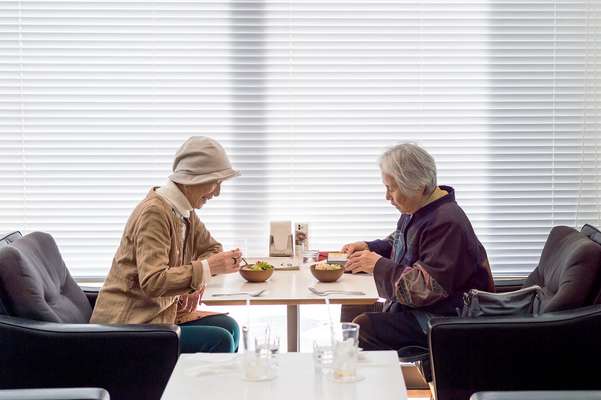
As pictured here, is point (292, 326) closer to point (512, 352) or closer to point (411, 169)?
point (411, 169)

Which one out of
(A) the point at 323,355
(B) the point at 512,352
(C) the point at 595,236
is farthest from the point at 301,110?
(A) the point at 323,355

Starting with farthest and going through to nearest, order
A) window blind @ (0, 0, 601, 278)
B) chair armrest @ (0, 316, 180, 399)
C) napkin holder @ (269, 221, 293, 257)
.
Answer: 1. window blind @ (0, 0, 601, 278)
2. napkin holder @ (269, 221, 293, 257)
3. chair armrest @ (0, 316, 180, 399)

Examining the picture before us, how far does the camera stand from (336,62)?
3867 mm

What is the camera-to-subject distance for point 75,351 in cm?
237

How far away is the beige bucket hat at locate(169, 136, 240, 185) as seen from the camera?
9.00 ft

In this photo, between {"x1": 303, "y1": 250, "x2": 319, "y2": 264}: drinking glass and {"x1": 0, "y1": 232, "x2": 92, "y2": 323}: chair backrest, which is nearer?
{"x1": 0, "y1": 232, "x2": 92, "y2": 323}: chair backrest

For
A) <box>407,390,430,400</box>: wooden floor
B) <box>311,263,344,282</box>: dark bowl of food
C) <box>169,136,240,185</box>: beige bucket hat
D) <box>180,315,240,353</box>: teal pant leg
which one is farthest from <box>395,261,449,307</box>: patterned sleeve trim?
<box>407,390,430,400</box>: wooden floor

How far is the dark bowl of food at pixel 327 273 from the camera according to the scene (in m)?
2.77

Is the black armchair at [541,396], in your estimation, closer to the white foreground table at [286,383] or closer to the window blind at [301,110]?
the white foreground table at [286,383]

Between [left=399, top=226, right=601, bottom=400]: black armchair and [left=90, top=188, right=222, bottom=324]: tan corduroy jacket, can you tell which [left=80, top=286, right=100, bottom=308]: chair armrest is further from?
[left=399, top=226, right=601, bottom=400]: black armchair

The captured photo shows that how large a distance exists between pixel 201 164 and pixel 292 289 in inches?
22.9

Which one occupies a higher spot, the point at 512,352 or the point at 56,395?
the point at 56,395

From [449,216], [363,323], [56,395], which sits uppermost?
[449,216]

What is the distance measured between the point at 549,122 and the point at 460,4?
794mm
